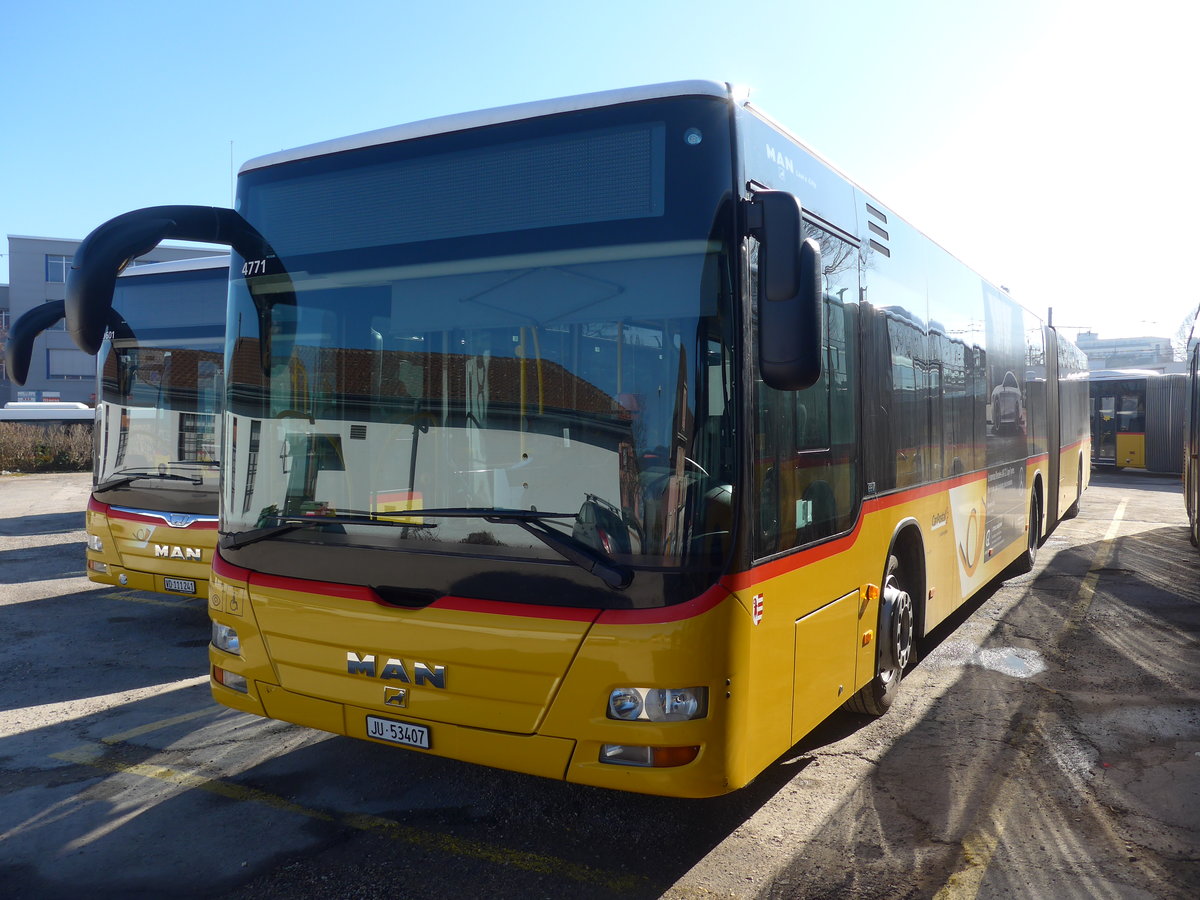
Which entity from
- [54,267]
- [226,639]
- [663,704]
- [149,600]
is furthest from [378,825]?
[54,267]

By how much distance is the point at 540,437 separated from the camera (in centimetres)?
349

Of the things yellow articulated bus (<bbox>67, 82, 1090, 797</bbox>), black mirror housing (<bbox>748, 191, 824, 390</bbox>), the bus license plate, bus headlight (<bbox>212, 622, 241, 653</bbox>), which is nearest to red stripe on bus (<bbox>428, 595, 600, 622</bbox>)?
A: yellow articulated bus (<bbox>67, 82, 1090, 797</bbox>)

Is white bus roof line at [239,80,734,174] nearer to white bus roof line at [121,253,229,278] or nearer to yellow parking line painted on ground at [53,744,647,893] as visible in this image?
yellow parking line painted on ground at [53,744,647,893]

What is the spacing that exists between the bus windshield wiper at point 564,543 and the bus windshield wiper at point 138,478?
15.9 ft

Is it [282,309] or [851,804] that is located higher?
[282,309]

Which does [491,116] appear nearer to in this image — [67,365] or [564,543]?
[564,543]

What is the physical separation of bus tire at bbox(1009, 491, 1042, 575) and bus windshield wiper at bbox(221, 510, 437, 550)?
8663 mm

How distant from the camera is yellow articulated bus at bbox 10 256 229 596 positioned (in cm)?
757

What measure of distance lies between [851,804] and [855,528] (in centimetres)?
131

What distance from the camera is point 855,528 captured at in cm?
474

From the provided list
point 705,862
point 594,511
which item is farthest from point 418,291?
point 705,862

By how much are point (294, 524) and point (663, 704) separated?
172 cm

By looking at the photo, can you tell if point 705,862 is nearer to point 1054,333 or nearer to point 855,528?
point 855,528

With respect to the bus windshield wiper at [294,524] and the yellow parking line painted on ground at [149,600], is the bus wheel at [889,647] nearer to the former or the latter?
the bus windshield wiper at [294,524]
